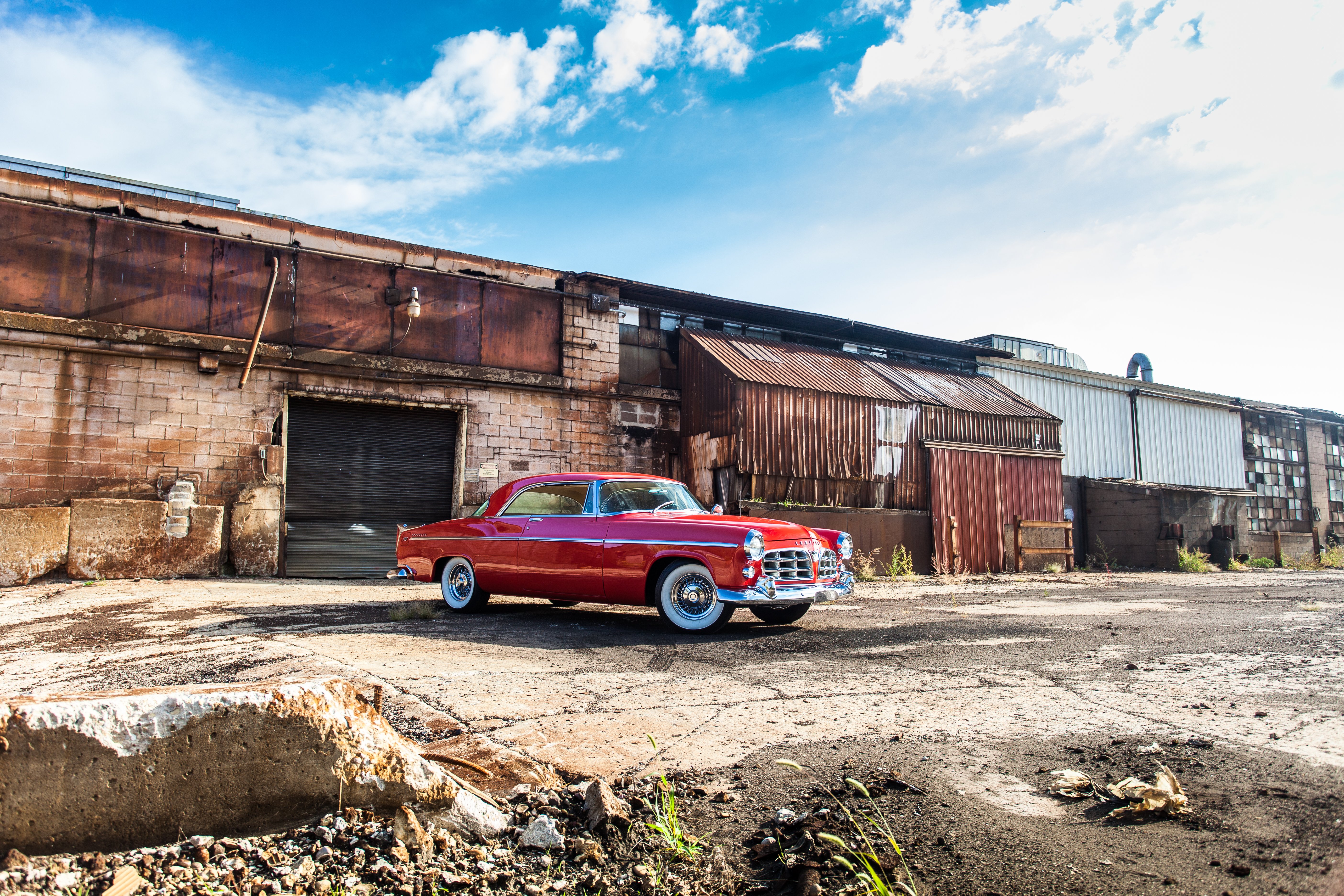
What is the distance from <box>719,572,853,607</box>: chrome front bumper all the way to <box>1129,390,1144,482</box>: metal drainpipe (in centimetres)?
1985

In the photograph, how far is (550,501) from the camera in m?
7.40

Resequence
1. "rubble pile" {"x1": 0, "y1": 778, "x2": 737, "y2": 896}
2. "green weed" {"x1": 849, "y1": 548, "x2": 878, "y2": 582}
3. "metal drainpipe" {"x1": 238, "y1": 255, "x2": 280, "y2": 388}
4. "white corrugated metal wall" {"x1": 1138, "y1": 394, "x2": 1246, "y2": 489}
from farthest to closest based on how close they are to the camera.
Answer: "white corrugated metal wall" {"x1": 1138, "y1": 394, "x2": 1246, "y2": 489}, "green weed" {"x1": 849, "y1": 548, "x2": 878, "y2": 582}, "metal drainpipe" {"x1": 238, "y1": 255, "x2": 280, "y2": 388}, "rubble pile" {"x1": 0, "y1": 778, "x2": 737, "y2": 896}

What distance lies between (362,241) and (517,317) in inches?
115

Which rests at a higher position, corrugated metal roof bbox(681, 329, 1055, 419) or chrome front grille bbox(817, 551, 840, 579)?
corrugated metal roof bbox(681, 329, 1055, 419)

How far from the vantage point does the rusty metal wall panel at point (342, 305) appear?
12250mm

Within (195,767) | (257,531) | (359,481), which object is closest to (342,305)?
(359,481)

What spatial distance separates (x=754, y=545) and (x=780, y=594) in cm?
48

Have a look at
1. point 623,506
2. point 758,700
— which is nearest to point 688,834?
point 758,700

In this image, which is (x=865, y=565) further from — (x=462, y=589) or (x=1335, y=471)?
(x=1335, y=471)

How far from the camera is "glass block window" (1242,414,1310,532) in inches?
966

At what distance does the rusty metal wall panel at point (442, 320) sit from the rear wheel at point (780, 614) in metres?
8.37

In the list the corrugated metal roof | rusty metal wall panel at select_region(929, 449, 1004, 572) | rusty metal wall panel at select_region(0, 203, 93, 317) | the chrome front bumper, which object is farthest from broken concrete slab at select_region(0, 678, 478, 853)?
rusty metal wall panel at select_region(929, 449, 1004, 572)

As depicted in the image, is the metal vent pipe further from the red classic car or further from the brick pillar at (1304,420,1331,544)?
the red classic car

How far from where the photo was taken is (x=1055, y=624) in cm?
689
